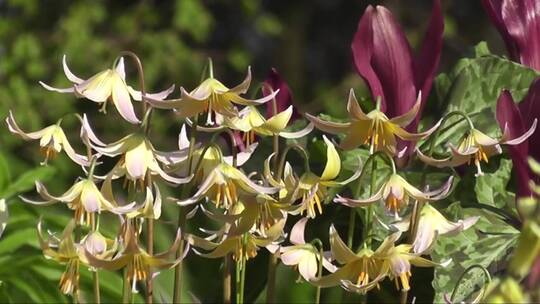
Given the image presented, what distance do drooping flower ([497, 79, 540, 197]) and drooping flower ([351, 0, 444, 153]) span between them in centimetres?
9

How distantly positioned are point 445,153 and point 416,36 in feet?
9.15

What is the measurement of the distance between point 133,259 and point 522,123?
291 mm

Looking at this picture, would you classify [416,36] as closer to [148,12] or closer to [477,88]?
[148,12]

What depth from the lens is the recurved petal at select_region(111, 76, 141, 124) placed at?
0.74 meters

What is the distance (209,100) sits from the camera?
714 mm

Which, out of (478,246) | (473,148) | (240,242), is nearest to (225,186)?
(240,242)

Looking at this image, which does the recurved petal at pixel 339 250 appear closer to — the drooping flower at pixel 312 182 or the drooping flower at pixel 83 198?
the drooping flower at pixel 312 182

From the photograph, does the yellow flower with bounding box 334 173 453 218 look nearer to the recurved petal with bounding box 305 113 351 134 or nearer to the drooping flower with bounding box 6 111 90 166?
the recurved petal with bounding box 305 113 351 134

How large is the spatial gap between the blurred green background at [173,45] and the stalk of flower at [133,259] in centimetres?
131

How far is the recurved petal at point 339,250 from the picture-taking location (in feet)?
2.30

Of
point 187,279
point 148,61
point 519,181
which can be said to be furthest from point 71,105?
point 519,181

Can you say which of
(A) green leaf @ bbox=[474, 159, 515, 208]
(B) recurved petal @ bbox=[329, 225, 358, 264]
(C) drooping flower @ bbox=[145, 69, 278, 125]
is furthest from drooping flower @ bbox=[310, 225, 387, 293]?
(A) green leaf @ bbox=[474, 159, 515, 208]

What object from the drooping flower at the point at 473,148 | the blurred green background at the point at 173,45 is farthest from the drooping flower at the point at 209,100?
the blurred green background at the point at 173,45

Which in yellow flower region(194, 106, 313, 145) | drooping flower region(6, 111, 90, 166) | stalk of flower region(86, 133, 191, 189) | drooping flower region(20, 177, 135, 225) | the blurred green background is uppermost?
yellow flower region(194, 106, 313, 145)
